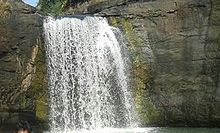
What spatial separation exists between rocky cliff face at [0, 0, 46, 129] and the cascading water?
618mm

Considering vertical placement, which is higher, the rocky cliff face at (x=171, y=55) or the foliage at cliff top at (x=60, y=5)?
the foliage at cliff top at (x=60, y=5)

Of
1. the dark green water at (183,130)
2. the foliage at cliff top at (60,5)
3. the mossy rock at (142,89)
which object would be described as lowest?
the dark green water at (183,130)

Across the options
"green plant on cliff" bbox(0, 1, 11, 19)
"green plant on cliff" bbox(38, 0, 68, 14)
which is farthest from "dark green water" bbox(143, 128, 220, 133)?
"green plant on cliff" bbox(38, 0, 68, 14)

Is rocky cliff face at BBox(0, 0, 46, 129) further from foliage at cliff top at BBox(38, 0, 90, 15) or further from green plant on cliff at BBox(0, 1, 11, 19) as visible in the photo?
foliage at cliff top at BBox(38, 0, 90, 15)

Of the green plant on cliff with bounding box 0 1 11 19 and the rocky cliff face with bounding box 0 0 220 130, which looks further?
the rocky cliff face with bounding box 0 0 220 130

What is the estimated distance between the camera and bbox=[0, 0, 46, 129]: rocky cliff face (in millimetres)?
17000

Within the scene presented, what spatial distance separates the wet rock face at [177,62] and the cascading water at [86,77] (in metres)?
0.78

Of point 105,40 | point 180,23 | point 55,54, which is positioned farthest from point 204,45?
point 55,54

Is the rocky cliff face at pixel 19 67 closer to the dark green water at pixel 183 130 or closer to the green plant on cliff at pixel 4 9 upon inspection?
the green plant on cliff at pixel 4 9

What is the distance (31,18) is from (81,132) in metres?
4.84

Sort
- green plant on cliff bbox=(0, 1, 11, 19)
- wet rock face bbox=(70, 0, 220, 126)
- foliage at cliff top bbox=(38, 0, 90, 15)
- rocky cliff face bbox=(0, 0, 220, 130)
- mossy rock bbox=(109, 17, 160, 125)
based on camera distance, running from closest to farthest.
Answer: green plant on cliff bbox=(0, 1, 11, 19), rocky cliff face bbox=(0, 0, 220, 130), wet rock face bbox=(70, 0, 220, 126), mossy rock bbox=(109, 17, 160, 125), foliage at cliff top bbox=(38, 0, 90, 15)

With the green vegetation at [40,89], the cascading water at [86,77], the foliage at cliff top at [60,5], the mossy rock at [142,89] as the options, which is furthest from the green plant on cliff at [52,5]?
the green vegetation at [40,89]

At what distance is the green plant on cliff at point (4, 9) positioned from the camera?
17.3m

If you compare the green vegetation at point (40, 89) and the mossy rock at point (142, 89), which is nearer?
the green vegetation at point (40, 89)
